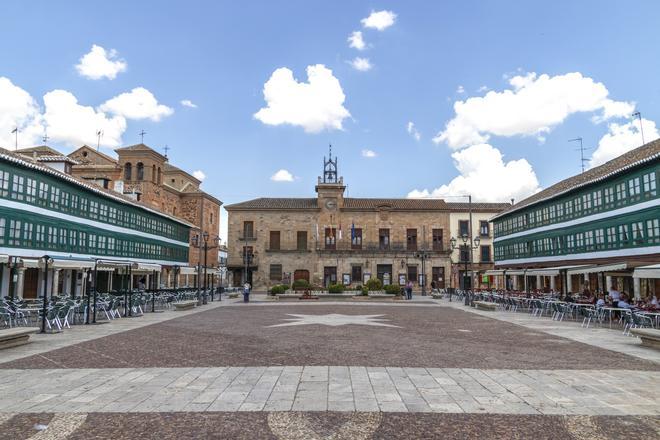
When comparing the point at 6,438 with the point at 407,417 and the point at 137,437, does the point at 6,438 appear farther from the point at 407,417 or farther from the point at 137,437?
the point at 407,417

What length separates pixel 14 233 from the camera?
21016mm

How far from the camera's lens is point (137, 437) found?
4.82 meters

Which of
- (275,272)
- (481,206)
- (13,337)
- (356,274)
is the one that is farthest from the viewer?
(481,206)

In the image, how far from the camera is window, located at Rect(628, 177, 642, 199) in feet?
73.2

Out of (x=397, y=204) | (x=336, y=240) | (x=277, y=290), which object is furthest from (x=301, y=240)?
(x=277, y=290)

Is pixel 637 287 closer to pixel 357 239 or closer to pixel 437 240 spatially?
pixel 437 240

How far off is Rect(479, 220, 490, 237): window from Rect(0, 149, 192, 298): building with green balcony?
33.8 metres

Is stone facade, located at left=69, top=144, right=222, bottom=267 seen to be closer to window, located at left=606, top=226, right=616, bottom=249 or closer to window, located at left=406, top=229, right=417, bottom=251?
window, located at left=406, top=229, right=417, bottom=251

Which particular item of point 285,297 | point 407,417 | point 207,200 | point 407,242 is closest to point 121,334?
point 407,417

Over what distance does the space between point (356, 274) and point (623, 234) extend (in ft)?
86.4

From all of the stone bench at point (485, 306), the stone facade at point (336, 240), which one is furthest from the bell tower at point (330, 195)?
the stone bench at point (485, 306)

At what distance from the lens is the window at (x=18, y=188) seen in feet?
69.4

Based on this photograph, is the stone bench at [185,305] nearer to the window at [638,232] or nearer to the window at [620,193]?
the window at [638,232]

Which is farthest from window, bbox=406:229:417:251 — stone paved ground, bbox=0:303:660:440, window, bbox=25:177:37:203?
stone paved ground, bbox=0:303:660:440
